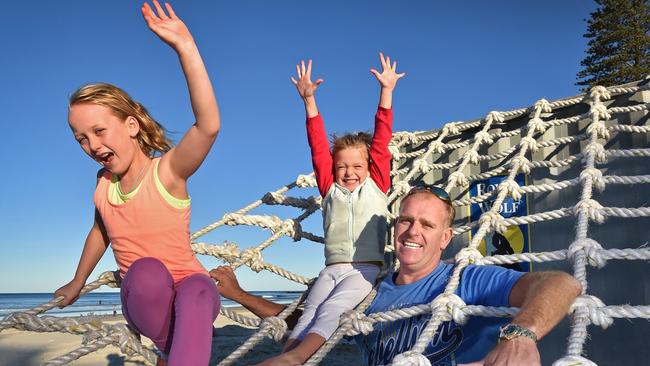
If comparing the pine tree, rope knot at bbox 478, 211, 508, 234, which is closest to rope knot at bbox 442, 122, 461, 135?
rope knot at bbox 478, 211, 508, 234

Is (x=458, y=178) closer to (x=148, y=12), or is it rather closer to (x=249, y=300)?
(x=249, y=300)

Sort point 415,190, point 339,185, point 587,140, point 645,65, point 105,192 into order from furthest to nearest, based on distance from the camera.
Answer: point 645,65, point 587,140, point 339,185, point 415,190, point 105,192

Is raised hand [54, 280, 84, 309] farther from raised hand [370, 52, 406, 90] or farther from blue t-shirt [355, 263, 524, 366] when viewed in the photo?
raised hand [370, 52, 406, 90]

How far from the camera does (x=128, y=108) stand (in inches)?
59.4

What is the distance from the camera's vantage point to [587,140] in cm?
274

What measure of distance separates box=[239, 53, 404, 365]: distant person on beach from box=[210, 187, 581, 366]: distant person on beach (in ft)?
Answer: 0.74

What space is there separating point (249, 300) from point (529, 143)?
1579 millimetres

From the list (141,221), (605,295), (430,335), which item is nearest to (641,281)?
(605,295)

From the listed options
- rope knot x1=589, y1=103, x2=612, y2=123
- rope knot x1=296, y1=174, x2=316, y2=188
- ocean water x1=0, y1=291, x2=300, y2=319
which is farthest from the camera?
ocean water x1=0, y1=291, x2=300, y2=319

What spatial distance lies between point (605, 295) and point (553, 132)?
36.3 inches

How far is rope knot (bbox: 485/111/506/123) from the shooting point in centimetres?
322

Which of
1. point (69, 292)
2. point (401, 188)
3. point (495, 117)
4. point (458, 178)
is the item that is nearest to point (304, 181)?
point (401, 188)

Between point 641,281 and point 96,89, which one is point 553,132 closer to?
point 641,281

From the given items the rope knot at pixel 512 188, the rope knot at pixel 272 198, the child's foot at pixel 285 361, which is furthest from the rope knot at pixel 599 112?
the child's foot at pixel 285 361
